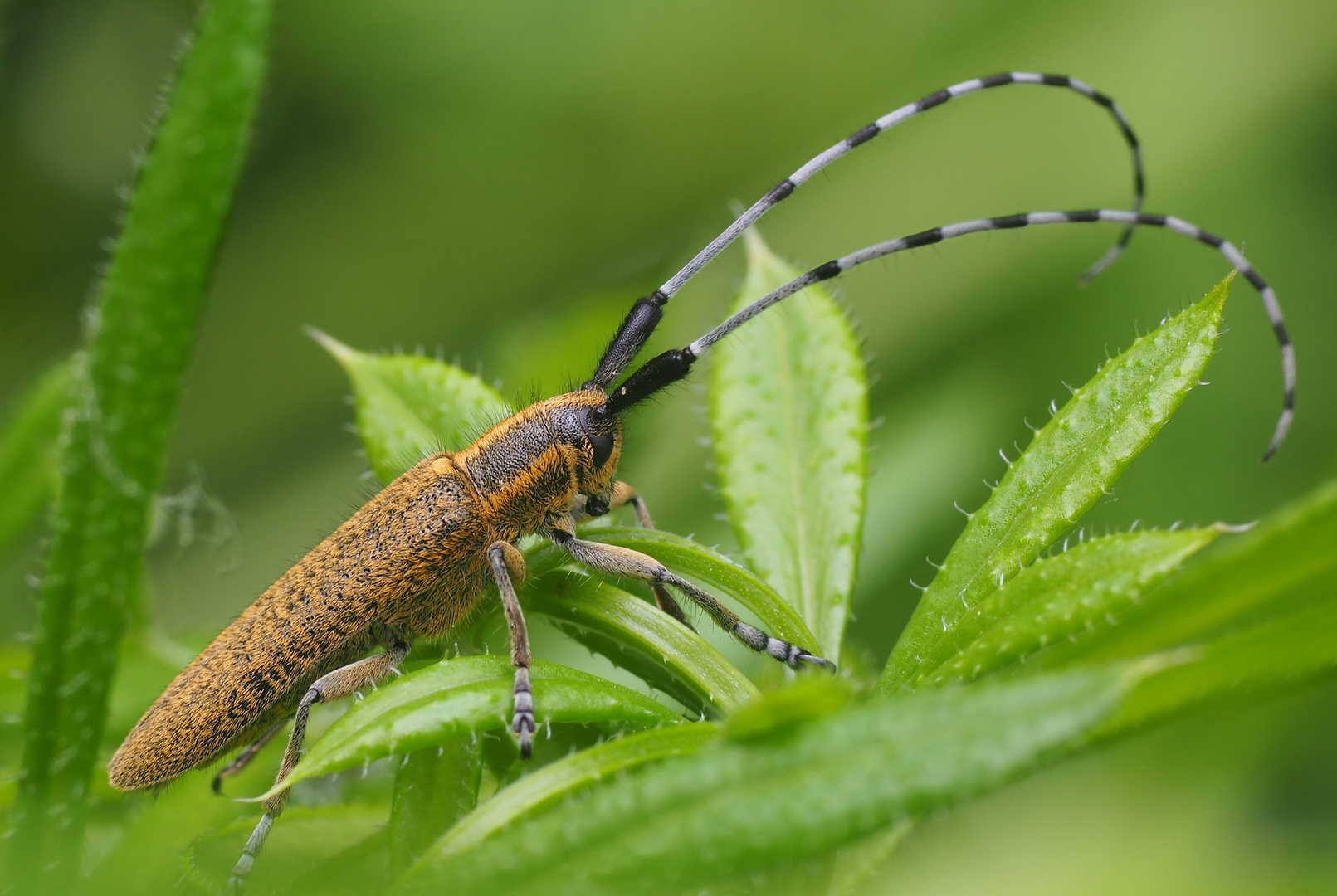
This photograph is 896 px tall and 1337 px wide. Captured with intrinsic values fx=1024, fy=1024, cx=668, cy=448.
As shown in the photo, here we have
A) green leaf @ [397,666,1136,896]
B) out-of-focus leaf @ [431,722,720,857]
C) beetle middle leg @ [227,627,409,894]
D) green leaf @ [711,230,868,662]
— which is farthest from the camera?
beetle middle leg @ [227,627,409,894]

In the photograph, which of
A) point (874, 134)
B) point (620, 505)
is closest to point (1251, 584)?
point (874, 134)

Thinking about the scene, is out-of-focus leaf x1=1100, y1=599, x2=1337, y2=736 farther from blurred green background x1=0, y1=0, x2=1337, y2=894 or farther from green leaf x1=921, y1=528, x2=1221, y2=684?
blurred green background x1=0, y1=0, x2=1337, y2=894

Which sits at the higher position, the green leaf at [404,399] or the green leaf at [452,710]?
the green leaf at [404,399]

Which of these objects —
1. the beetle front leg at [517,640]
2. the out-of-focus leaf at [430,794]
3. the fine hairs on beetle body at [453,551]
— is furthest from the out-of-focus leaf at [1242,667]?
the fine hairs on beetle body at [453,551]

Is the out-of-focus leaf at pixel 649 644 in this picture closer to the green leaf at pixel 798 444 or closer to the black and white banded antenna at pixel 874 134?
the green leaf at pixel 798 444

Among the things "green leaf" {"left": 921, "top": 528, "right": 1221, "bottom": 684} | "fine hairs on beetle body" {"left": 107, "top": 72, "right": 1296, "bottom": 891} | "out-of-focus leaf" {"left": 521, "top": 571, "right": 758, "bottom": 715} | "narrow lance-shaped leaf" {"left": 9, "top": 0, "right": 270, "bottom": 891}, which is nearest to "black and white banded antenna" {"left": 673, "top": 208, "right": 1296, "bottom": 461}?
"fine hairs on beetle body" {"left": 107, "top": 72, "right": 1296, "bottom": 891}

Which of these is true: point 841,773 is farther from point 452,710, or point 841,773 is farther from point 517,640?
point 517,640
